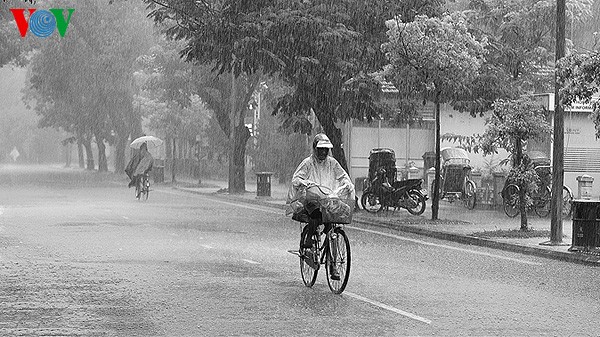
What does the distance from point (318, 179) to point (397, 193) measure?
15668 mm

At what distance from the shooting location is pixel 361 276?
47.4 feet

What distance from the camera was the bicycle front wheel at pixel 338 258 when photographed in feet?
40.4

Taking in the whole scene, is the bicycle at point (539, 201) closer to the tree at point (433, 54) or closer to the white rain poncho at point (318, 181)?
the tree at point (433, 54)

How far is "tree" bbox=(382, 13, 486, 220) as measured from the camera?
24.6m

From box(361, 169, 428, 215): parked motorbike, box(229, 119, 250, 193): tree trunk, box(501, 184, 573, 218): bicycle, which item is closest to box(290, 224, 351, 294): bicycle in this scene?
box(501, 184, 573, 218): bicycle

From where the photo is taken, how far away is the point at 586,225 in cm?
1775

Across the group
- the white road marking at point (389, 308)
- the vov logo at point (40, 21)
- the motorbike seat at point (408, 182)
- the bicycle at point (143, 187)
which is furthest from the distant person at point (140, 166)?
the white road marking at point (389, 308)

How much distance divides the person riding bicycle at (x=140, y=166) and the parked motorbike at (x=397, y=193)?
10.8 metres

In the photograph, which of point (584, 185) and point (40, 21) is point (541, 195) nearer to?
point (584, 185)

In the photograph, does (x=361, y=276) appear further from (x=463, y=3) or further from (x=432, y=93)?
(x=463, y=3)

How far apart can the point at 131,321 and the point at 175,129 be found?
48189 mm

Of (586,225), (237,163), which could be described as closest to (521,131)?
(586,225)

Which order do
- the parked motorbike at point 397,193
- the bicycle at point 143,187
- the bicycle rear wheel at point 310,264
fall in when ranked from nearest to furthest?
the bicycle rear wheel at point 310,264 < the parked motorbike at point 397,193 < the bicycle at point 143,187

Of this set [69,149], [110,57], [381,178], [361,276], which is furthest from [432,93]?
[69,149]
